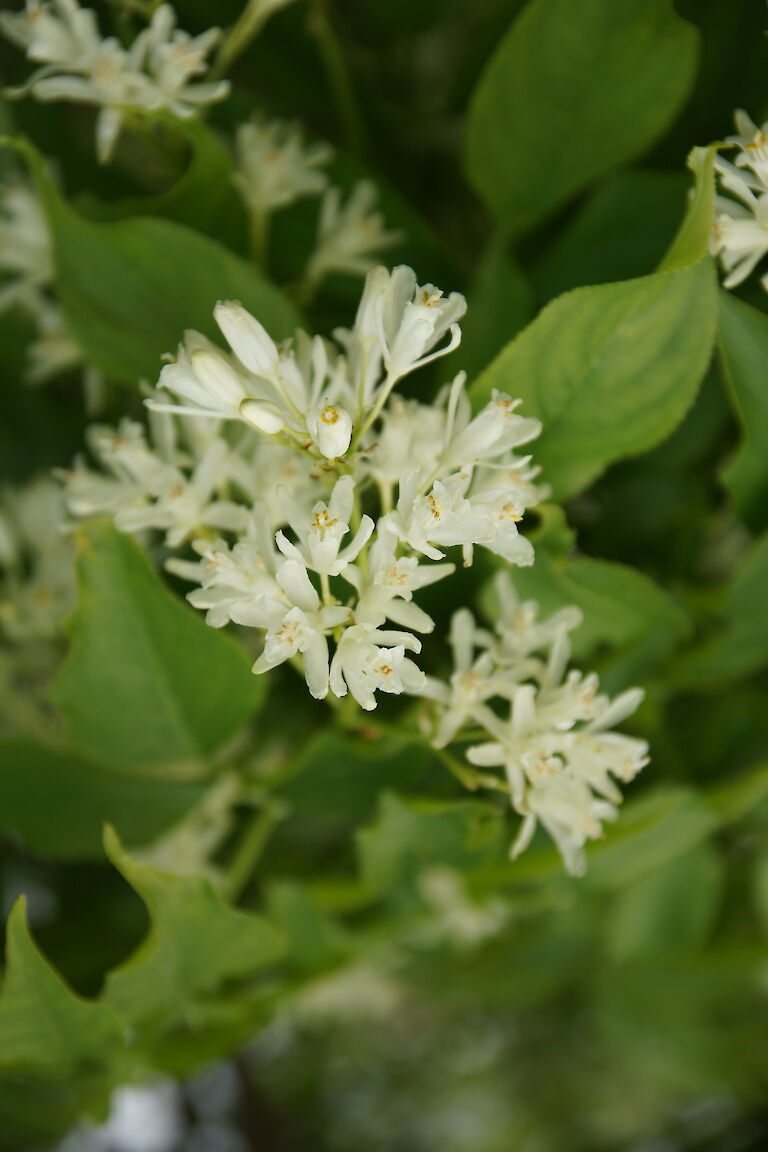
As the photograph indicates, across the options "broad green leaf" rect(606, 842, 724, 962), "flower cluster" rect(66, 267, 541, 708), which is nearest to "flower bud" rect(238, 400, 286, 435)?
"flower cluster" rect(66, 267, 541, 708)

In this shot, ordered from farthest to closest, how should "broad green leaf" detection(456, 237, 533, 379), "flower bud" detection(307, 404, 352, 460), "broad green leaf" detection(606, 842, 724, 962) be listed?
"broad green leaf" detection(606, 842, 724, 962) < "broad green leaf" detection(456, 237, 533, 379) < "flower bud" detection(307, 404, 352, 460)

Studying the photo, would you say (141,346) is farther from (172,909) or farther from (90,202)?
(172,909)

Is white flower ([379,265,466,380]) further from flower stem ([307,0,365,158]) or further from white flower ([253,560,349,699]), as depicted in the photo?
flower stem ([307,0,365,158])

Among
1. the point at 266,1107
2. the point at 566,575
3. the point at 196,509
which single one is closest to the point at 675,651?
the point at 566,575

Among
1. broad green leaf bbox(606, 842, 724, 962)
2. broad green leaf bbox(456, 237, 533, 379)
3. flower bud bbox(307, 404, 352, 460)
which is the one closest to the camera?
flower bud bbox(307, 404, 352, 460)

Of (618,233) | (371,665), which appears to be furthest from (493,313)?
(371,665)

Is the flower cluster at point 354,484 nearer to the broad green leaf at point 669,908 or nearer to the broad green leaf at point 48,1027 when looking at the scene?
the broad green leaf at point 48,1027

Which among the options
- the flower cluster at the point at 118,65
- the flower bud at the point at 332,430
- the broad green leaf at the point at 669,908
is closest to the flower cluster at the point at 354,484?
the flower bud at the point at 332,430

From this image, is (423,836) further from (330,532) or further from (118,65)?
(118,65)
